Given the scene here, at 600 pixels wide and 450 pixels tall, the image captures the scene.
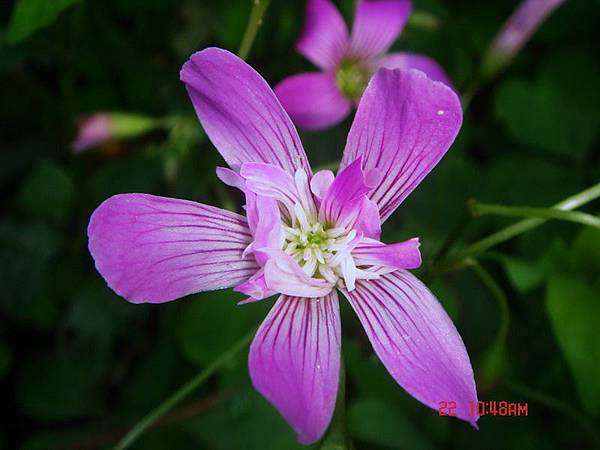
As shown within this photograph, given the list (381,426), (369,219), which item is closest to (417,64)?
(369,219)

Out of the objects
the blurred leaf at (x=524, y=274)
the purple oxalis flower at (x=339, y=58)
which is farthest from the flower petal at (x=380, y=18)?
the blurred leaf at (x=524, y=274)

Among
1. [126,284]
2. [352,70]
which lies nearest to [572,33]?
[352,70]

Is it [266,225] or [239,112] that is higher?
[239,112]

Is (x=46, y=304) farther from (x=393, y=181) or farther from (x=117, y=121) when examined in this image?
(x=393, y=181)

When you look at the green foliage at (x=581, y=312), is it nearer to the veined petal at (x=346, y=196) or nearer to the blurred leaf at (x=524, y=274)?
the blurred leaf at (x=524, y=274)

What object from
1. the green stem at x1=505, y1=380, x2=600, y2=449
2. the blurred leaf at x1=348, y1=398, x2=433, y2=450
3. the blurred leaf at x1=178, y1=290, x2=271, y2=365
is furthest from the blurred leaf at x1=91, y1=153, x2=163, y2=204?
the green stem at x1=505, y1=380, x2=600, y2=449

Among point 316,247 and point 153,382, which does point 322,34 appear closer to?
point 316,247
